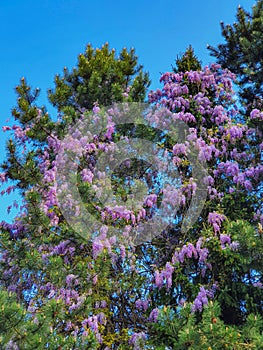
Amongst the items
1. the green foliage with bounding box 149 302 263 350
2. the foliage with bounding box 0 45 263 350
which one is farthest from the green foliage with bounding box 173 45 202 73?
the green foliage with bounding box 149 302 263 350

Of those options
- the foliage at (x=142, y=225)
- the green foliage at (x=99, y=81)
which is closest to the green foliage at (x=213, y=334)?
the foliage at (x=142, y=225)

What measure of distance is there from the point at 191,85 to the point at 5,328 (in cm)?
629

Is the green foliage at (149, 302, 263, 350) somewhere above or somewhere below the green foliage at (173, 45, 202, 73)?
below

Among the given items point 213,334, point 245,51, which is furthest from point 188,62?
point 213,334

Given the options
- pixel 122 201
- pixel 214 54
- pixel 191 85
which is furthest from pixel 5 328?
pixel 214 54

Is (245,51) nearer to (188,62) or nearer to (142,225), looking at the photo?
(188,62)

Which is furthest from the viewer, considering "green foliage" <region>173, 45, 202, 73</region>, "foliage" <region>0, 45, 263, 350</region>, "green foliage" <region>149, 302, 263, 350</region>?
"green foliage" <region>173, 45, 202, 73</region>

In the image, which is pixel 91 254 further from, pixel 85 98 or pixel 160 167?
pixel 85 98

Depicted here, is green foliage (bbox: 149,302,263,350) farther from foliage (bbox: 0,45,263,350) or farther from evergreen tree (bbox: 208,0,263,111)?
evergreen tree (bbox: 208,0,263,111)

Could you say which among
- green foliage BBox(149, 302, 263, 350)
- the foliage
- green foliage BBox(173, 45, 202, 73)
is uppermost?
green foliage BBox(173, 45, 202, 73)

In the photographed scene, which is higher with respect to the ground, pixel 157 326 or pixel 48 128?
pixel 48 128

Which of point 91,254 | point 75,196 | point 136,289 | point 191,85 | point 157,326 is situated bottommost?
point 157,326

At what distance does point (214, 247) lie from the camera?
19.1 ft

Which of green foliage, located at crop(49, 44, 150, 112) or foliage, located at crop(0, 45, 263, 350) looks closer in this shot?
foliage, located at crop(0, 45, 263, 350)
